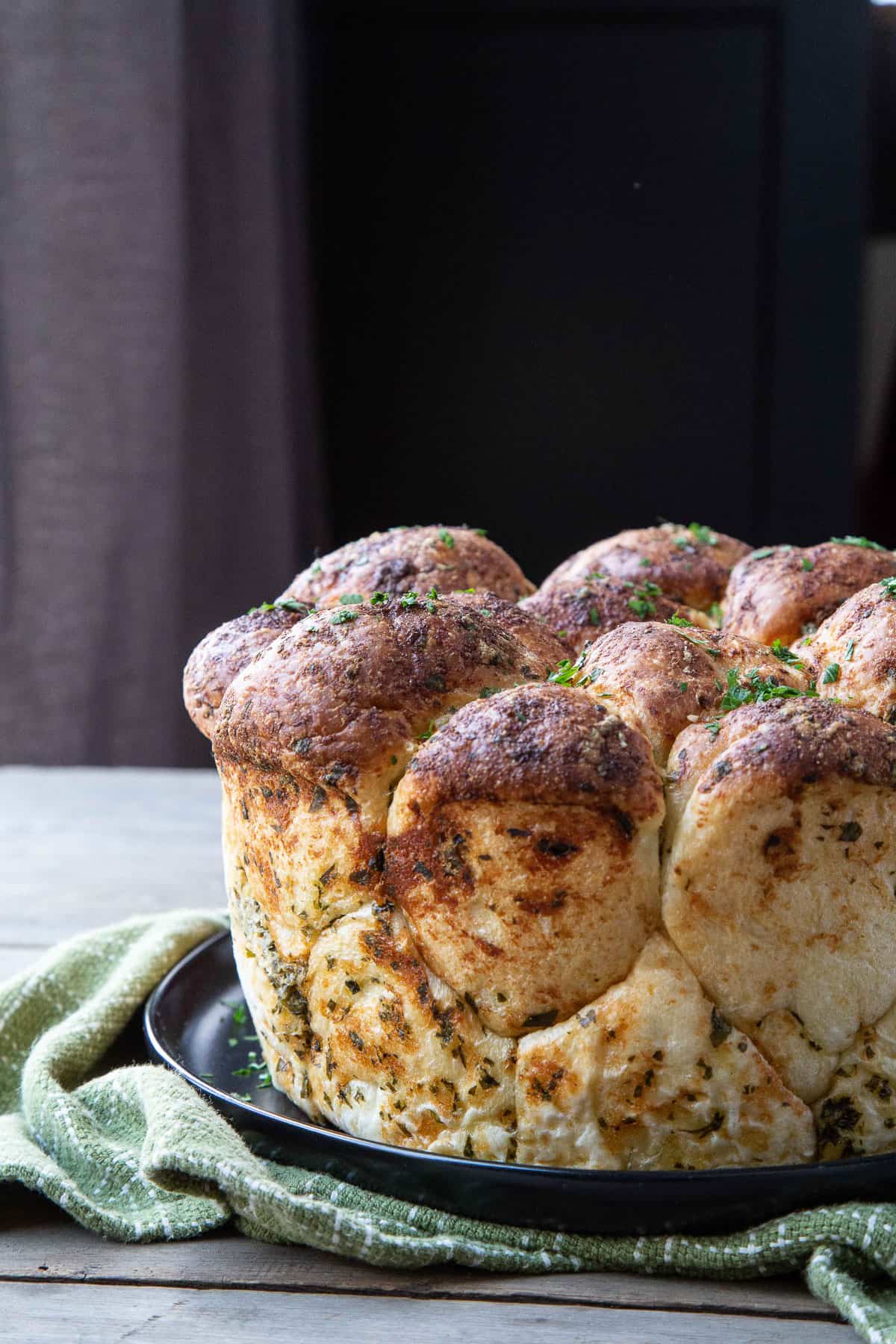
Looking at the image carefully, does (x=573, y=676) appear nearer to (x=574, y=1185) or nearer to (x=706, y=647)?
(x=706, y=647)

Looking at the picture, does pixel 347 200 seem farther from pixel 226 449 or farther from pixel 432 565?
pixel 432 565

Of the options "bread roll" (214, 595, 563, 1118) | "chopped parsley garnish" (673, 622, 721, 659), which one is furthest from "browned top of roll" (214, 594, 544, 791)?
"chopped parsley garnish" (673, 622, 721, 659)

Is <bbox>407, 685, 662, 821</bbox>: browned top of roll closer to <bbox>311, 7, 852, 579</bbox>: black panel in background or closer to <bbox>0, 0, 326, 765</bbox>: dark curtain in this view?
<bbox>0, 0, 326, 765</bbox>: dark curtain

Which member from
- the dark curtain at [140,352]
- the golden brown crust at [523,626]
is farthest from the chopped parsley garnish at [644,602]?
the dark curtain at [140,352]

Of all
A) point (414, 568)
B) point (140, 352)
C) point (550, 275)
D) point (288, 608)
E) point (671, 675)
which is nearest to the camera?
point (671, 675)

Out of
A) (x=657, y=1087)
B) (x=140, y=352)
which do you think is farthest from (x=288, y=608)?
(x=140, y=352)

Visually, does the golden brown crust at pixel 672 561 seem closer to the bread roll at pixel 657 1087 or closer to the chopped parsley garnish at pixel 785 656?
the chopped parsley garnish at pixel 785 656

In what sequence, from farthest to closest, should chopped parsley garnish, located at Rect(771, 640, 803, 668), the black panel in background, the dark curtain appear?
the black panel in background < the dark curtain < chopped parsley garnish, located at Rect(771, 640, 803, 668)
